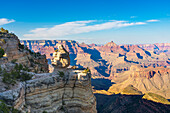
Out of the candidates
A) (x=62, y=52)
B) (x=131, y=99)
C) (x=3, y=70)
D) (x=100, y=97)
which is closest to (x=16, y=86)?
(x=3, y=70)

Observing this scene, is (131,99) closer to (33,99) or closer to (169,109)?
(169,109)

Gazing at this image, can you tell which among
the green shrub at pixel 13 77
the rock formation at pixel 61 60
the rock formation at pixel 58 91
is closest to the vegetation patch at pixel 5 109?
the rock formation at pixel 58 91

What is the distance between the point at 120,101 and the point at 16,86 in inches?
6029

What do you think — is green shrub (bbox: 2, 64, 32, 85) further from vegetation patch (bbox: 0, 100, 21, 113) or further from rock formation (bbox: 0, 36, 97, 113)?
vegetation patch (bbox: 0, 100, 21, 113)

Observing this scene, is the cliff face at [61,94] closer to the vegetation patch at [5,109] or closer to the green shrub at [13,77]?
the green shrub at [13,77]

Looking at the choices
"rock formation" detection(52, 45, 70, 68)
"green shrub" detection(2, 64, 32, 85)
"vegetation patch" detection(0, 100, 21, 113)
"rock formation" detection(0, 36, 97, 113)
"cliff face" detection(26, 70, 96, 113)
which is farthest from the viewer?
"rock formation" detection(52, 45, 70, 68)

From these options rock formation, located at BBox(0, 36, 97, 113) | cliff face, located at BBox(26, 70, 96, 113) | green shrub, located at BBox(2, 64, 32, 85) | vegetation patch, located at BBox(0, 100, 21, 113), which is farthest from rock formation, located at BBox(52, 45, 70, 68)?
vegetation patch, located at BBox(0, 100, 21, 113)

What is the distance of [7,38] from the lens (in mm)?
46531

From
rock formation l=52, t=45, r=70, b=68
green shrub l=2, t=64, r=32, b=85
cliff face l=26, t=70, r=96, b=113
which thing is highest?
rock formation l=52, t=45, r=70, b=68

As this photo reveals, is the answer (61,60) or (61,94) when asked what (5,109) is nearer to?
(61,94)

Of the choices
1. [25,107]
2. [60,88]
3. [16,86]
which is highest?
[16,86]

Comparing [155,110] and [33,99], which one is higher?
[33,99]

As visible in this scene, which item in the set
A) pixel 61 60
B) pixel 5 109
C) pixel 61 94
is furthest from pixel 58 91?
pixel 5 109

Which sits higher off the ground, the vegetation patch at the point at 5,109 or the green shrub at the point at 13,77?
the green shrub at the point at 13,77
